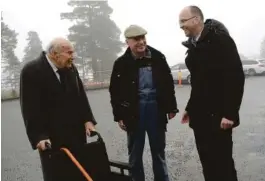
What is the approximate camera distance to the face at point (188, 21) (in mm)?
3162

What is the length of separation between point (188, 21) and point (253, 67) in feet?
76.0

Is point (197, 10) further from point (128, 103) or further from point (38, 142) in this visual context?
point (38, 142)

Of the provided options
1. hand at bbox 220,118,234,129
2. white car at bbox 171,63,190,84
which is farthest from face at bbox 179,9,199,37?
white car at bbox 171,63,190,84

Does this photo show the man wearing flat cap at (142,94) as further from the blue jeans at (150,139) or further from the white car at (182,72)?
the white car at (182,72)

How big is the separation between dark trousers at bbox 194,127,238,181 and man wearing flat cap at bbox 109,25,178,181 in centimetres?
66

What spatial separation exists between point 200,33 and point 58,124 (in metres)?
1.61

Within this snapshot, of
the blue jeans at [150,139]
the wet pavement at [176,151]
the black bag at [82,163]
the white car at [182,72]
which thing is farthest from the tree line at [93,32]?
the black bag at [82,163]

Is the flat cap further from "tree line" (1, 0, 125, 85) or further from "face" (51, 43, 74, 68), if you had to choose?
"tree line" (1, 0, 125, 85)

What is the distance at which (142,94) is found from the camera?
152 inches

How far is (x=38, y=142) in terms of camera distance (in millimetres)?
3135

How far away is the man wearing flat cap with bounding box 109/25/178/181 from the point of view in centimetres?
382

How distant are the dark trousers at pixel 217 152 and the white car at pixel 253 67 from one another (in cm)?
2280

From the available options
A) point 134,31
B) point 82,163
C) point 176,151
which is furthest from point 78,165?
point 176,151

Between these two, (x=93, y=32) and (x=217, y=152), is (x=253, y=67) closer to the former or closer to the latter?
(x=93, y=32)
